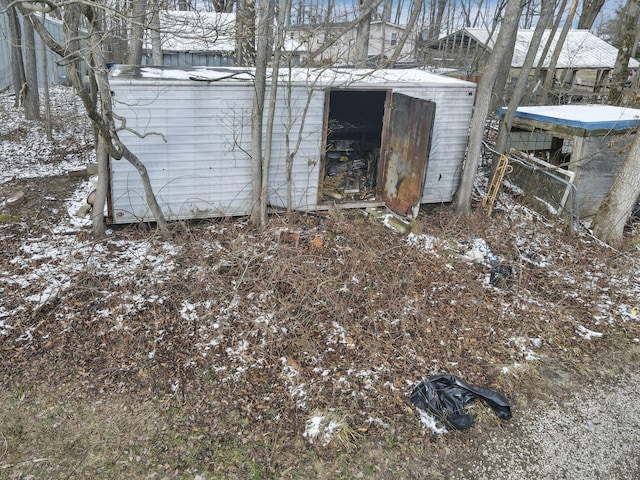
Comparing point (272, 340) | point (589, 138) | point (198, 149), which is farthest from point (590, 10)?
point (272, 340)

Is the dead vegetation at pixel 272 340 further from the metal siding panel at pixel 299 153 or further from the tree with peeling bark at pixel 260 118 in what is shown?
the metal siding panel at pixel 299 153

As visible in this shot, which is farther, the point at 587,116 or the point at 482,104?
the point at 587,116

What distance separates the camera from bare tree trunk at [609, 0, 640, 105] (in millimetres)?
13086

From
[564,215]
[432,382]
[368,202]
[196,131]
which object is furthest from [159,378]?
[564,215]

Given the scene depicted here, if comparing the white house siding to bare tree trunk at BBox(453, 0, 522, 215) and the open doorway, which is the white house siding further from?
bare tree trunk at BBox(453, 0, 522, 215)

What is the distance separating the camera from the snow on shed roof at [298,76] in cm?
668

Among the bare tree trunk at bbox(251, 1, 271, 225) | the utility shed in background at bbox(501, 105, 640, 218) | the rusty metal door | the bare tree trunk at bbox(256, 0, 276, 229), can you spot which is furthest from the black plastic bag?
the utility shed in background at bbox(501, 105, 640, 218)

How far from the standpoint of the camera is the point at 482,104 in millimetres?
7520

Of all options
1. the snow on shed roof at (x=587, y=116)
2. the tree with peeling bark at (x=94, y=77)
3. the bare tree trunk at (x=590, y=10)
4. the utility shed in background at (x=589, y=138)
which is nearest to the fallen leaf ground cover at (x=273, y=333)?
the tree with peeling bark at (x=94, y=77)

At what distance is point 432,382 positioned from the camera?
177 inches

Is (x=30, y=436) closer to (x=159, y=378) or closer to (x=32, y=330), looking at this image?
(x=159, y=378)

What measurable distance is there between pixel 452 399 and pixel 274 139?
4650 millimetres

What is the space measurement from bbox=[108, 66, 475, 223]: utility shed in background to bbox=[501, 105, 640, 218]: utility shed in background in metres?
1.73

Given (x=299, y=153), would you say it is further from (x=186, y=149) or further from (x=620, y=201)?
(x=620, y=201)
